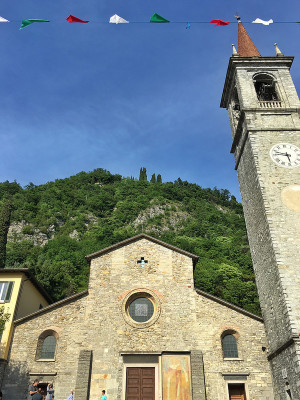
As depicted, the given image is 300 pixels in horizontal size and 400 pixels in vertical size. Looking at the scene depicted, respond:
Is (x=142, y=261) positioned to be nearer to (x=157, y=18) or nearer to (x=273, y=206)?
(x=273, y=206)

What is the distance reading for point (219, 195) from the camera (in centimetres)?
9719

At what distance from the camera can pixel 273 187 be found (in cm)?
1697

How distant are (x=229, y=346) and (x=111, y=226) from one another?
51.3 metres

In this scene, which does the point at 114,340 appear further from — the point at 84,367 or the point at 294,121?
the point at 294,121

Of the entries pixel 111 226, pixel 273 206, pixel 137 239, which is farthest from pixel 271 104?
pixel 111 226

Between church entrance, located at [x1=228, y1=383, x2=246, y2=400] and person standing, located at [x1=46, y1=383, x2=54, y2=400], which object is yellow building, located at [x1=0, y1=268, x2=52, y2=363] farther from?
church entrance, located at [x1=228, y1=383, x2=246, y2=400]

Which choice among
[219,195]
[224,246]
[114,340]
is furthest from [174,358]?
[219,195]

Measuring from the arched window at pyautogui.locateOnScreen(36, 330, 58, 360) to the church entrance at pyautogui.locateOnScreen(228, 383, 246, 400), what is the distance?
327 inches

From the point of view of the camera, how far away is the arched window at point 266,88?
22281 millimetres

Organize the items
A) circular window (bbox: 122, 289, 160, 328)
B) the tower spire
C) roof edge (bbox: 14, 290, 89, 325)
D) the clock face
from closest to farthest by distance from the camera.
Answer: roof edge (bbox: 14, 290, 89, 325)
circular window (bbox: 122, 289, 160, 328)
the clock face
the tower spire

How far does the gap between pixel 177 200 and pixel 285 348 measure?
70.3 meters

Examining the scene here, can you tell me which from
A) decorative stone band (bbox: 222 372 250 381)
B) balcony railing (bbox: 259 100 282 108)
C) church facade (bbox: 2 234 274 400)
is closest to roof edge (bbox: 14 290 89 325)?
church facade (bbox: 2 234 274 400)

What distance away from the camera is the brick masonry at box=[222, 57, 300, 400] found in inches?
538

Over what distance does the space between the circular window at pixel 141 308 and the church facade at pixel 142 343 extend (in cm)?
5
